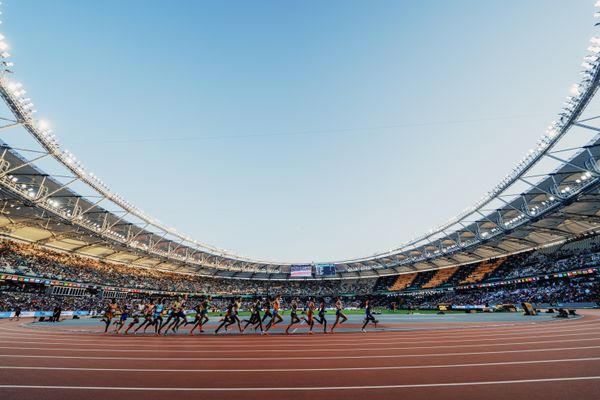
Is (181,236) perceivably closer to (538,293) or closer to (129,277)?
(129,277)

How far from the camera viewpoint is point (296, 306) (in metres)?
23.9

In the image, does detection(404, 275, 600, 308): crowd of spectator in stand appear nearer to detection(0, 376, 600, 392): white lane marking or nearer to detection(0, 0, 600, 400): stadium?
detection(0, 0, 600, 400): stadium

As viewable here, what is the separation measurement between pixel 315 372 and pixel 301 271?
218 ft

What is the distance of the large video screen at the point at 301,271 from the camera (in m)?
71.1

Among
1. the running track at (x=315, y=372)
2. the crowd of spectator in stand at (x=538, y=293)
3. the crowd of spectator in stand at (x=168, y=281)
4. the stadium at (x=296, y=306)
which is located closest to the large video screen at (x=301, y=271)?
the stadium at (x=296, y=306)

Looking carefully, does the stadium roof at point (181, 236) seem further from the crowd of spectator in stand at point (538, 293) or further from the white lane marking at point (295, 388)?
the white lane marking at point (295, 388)

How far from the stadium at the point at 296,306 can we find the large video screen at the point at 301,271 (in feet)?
1.18

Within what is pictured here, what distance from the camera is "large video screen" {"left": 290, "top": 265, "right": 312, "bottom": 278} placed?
7106 cm

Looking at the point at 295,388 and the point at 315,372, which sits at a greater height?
the point at 295,388

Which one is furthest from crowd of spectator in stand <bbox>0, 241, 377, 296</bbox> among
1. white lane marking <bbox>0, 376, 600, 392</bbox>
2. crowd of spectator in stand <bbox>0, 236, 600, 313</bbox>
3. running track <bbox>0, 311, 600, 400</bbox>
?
white lane marking <bbox>0, 376, 600, 392</bbox>

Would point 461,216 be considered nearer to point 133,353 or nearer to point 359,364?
point 359,364

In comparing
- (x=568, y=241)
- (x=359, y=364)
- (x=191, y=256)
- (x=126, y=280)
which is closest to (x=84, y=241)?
(x=126, y=280)

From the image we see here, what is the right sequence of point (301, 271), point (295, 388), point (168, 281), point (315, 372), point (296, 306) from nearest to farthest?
point (295, 388) < point (315, 372) < point (296, 306) < point (168, 281) < point (301, 271)

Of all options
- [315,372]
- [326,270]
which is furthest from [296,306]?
[326,270]
